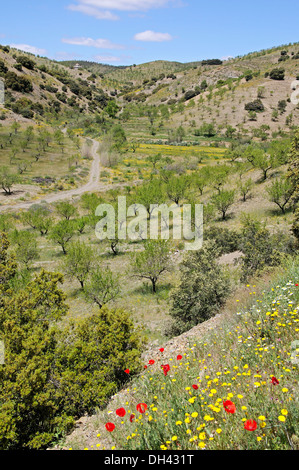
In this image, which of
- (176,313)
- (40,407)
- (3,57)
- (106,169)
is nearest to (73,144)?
(106,169)

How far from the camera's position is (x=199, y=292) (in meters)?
14.7

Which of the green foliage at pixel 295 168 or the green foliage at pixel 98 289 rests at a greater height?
the green foliage at pixel 295 168

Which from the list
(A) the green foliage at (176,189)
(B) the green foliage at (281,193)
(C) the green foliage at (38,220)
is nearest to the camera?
(B) the green foliage at (281,193)

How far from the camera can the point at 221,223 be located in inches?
1417

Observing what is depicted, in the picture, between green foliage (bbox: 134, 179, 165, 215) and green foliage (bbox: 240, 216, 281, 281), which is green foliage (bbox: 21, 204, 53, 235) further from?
green foliage (bbox: 240, 216, 281, 281)

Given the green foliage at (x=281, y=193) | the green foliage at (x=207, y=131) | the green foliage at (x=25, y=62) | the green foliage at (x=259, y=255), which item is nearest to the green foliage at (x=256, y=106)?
the green foliage at (x=207, y=131)

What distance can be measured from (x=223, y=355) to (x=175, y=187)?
1592 inches

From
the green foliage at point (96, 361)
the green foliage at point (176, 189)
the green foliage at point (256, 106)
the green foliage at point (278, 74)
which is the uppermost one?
the green foliage at point (278, 74)

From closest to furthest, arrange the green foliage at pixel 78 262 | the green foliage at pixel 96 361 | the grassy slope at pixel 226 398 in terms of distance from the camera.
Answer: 1. the grassy slope at pixel 226 398
2. the green foliage at pixel 96 361
3. the green foliage at pixel 78 262

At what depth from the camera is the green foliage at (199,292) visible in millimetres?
14453

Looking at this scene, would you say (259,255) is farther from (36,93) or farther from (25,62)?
(25,62)

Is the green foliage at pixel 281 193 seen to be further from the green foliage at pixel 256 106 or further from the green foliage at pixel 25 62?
the green foliage at pixel 25 62

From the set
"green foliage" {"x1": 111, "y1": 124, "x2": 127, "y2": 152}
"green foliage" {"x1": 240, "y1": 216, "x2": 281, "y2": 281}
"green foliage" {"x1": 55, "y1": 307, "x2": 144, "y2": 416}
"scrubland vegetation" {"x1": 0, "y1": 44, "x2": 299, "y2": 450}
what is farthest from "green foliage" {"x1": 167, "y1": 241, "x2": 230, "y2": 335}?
"green foliage" {"x1": 111, "y1": 124, "x2": 127, "y2": 152}
